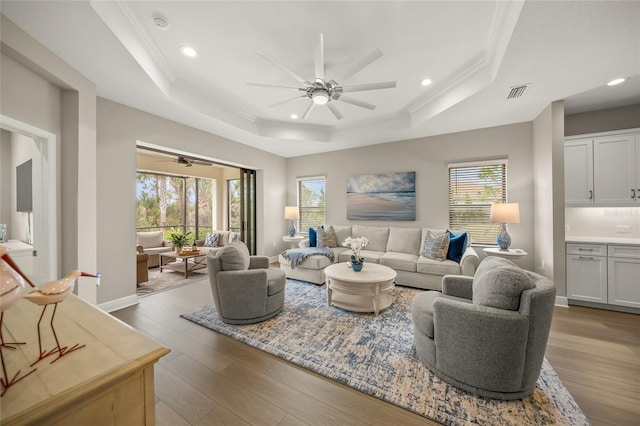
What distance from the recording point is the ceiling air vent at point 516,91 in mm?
2813

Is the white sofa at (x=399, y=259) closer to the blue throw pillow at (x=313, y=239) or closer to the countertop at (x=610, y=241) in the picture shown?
the blue throw pillow at (x=313, y=239)

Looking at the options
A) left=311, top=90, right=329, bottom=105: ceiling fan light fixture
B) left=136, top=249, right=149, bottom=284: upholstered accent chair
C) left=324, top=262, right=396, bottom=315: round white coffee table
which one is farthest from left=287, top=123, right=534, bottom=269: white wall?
left=136, top=249, right=149, bottom=284: upholstered accent chair

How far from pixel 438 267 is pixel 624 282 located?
6.86 feet

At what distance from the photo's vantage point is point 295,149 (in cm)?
561

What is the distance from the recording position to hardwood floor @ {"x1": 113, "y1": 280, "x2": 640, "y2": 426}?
5.12 feet

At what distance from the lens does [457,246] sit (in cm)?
383

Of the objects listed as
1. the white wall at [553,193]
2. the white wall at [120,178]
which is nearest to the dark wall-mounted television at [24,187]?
the white wall at [120,178]

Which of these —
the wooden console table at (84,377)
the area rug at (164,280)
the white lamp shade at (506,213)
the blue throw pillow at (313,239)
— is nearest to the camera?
the wooden console table at (84,377)

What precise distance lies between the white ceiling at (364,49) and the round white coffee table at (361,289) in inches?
100

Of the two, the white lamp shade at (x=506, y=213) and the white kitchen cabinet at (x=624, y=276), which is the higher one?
the white lamp shade at (x=506, y=213)

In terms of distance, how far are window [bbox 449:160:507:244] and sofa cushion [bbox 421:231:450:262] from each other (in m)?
0.73

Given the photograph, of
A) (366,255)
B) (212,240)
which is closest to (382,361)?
(366,255)

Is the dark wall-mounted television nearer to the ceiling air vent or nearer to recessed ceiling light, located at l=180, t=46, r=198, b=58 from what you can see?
recessed ceiling light, located at l=180, t=46, r=198, b=58

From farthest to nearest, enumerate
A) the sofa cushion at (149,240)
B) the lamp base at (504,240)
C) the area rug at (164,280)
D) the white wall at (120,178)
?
the sofa cushion at (149,240) → the area rug at (164,280) → the lamp base at (504,240) → the white wall at (120,178)
